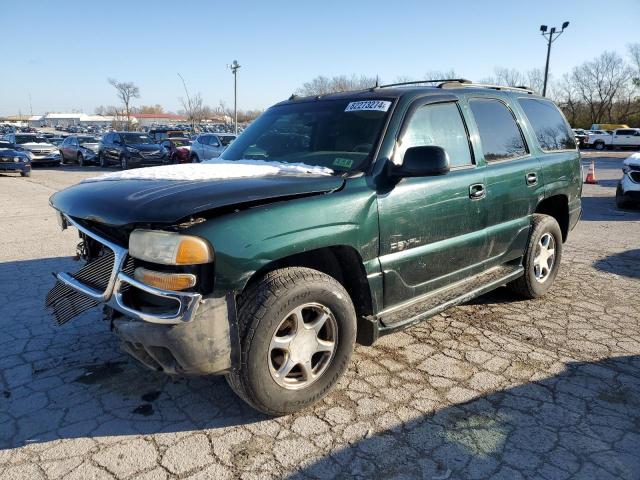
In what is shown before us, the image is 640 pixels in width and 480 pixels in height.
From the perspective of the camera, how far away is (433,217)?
336cm

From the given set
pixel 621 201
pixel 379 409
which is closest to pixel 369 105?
pixel 379 409

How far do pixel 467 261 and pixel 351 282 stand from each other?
111 centimetres

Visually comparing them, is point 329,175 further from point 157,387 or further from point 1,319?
point 1,319

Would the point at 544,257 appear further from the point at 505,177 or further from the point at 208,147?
the point at 208,147

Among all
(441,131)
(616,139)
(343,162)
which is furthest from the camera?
(616,139)

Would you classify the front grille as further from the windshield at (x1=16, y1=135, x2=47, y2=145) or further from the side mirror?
the windshield at (x1=16, y1=135, x2=47, y2=145)

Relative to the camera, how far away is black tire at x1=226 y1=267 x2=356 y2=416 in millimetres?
2559

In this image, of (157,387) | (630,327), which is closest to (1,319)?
(157,387)

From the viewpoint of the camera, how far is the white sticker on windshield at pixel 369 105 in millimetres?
3428

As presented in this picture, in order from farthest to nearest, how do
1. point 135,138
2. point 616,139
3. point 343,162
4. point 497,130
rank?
point 616,139, point 135,138, point 497,130, point 343,162

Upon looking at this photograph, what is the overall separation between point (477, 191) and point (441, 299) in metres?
0.86

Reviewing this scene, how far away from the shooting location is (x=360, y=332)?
317 centimetres

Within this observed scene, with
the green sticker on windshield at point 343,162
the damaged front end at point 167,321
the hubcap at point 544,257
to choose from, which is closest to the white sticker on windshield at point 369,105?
the green sticker on windshield at point 343,162

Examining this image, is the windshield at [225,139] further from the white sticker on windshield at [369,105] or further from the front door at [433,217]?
the front door at [433,217]
